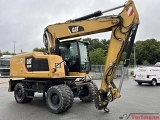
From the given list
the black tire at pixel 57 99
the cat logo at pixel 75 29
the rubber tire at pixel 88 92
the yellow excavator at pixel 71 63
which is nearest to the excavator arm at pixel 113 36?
the yellow excavator at pixel 71 63

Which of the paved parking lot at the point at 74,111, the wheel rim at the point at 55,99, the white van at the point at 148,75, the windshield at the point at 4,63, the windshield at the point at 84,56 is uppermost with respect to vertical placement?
the windshield at the point at 4,63

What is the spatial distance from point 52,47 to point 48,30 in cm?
84

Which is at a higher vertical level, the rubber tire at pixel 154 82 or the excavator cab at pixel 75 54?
the excavator cab at pixel 75 54

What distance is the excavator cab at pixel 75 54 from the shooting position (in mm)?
10375

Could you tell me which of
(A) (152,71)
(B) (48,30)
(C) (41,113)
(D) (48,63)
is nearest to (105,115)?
(C) (41,113)

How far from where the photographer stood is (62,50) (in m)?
10.5

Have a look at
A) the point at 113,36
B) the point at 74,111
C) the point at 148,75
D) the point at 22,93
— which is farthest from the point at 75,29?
the point at 148,75

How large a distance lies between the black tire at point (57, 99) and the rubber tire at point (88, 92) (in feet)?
6.95

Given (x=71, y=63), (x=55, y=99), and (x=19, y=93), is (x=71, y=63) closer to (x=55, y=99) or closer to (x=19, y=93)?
(x=55, y=99)

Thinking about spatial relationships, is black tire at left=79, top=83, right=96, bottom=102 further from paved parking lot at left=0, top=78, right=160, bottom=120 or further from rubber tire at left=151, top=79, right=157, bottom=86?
rubber tire at left=151, top=79, right=157, bottom=86

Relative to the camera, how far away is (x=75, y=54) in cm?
1043

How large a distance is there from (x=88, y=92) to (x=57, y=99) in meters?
2.35

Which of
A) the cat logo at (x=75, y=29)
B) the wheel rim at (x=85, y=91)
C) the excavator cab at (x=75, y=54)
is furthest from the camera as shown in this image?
the wheel rim at (x=85, y=91)

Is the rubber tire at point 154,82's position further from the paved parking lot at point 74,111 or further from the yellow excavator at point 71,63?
the yellow excavator at point 71,63
